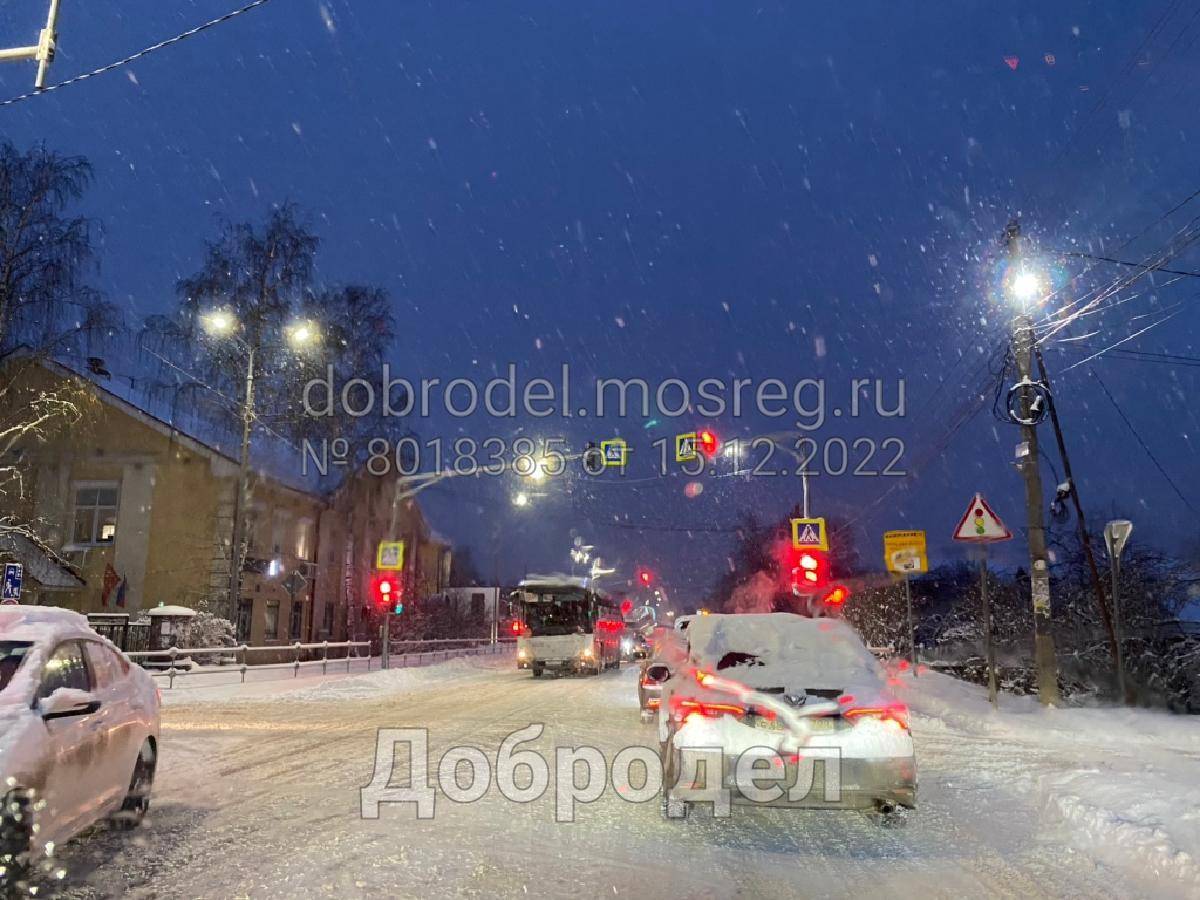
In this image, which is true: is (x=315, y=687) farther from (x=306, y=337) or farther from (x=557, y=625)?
(x=306, y=337)

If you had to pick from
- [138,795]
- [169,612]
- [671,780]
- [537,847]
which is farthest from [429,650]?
[537,847]

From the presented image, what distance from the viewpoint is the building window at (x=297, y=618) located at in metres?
42.4

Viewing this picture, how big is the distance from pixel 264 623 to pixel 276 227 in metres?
15.9

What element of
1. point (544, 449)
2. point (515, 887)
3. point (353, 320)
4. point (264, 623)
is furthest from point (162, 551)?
point (515, 887)

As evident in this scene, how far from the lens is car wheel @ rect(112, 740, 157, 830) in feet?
23.9

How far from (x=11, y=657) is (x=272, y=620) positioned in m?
36.1

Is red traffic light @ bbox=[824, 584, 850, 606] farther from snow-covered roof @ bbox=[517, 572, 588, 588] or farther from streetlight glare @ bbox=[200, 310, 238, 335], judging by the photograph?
streetlight glare @ bbox=[200, 310, 238, 335]

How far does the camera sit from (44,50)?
9.63 meters

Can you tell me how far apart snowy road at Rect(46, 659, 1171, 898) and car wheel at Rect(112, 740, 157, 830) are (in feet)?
0.60

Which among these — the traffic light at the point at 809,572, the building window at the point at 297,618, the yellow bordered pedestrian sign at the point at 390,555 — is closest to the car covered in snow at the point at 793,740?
the traffic light at the point at 809,572

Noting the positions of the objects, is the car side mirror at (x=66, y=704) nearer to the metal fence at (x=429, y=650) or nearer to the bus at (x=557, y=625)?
the metal fence at (x=429, y=650)

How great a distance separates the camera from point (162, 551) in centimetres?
3541

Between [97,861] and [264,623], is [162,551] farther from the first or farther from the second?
[97,861]

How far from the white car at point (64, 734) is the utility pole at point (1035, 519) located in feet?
44.2
